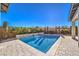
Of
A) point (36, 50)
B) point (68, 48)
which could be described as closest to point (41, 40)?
point (36, 50)

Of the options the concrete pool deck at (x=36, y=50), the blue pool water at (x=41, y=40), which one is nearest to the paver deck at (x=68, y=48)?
the concrete pool deck at (x=36, y=50)

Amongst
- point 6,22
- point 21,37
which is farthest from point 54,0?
point 21,37

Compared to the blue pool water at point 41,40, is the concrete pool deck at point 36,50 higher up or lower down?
lower down

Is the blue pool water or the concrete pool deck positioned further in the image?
the blue pool water

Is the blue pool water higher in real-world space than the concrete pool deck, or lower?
higher

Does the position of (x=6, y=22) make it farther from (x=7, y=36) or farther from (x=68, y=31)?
(x=68, y=31)

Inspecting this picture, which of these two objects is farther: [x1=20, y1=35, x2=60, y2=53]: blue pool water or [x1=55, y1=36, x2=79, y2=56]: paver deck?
[x1=20, y1=35, x2=60, y2=53]: blue pool water

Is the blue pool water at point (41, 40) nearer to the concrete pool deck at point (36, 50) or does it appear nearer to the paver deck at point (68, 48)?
the paver deck at point (68, 48)

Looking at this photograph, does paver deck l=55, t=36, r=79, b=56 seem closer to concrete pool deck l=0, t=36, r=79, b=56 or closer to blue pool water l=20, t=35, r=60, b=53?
concrete pool deck l=0, t=36, r=79, b=56

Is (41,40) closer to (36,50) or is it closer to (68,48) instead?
(36,50)

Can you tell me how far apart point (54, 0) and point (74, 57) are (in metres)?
1.91

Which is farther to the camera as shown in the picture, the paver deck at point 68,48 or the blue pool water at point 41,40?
the blue pool water at point 41,40

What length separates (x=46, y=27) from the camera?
6.79 meters

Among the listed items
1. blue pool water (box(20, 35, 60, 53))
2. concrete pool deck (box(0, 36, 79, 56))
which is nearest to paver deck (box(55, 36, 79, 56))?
concrete pool deck (box(0, 36, 79, 56))
